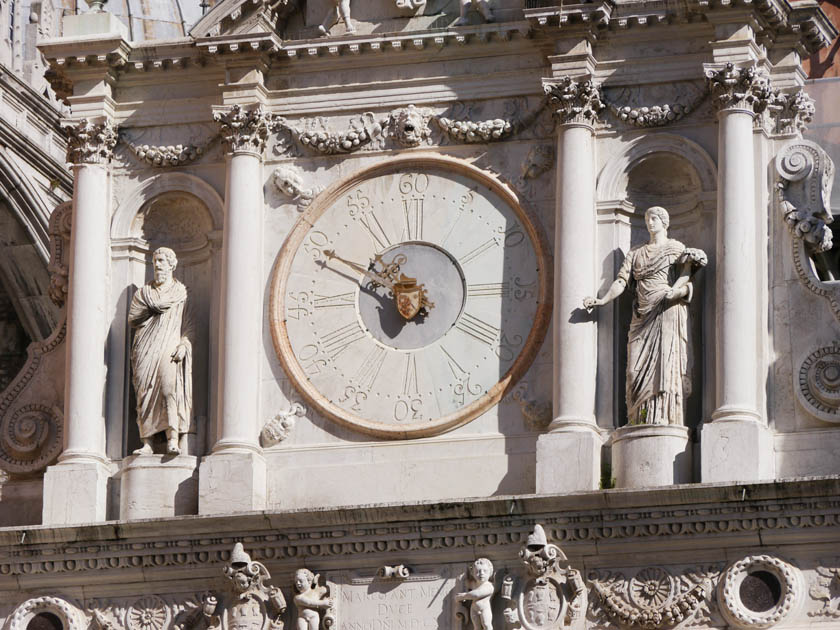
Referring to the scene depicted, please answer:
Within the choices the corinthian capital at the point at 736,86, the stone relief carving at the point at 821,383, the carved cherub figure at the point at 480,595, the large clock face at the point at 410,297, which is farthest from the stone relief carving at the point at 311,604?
the corinthian capital at the point at 736,86

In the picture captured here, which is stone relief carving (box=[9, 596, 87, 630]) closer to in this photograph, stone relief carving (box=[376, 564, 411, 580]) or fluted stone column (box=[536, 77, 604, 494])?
stone relief carving (box=[376, 564, 411, 580])

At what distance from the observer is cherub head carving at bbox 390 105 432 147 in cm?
2438

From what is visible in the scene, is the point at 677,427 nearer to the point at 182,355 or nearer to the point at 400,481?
the point at 400,481

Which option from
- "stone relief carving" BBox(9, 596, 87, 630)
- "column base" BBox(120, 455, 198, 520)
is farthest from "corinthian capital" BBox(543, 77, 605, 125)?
"stone relief carving" BBox(9, 596, 87, 630)

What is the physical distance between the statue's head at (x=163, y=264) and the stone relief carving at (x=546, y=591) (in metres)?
3.85

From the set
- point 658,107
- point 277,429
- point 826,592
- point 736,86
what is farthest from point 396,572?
point 736,86

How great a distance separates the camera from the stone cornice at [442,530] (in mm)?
22281

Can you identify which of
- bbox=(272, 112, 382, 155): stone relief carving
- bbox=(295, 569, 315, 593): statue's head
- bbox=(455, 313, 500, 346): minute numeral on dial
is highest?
bbox=(272, 112, 382, 155): stone relief carving

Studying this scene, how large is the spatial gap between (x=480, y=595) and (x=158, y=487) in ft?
9.31

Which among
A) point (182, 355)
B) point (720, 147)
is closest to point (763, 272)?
point (720, 147)

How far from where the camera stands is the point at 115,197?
24969mm

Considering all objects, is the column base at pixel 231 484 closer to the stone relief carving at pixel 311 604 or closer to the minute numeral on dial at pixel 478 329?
the stone relief carving at pixel 311 604

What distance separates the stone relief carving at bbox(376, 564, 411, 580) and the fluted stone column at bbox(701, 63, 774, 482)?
2345 mm

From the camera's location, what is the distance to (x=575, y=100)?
940 inches
